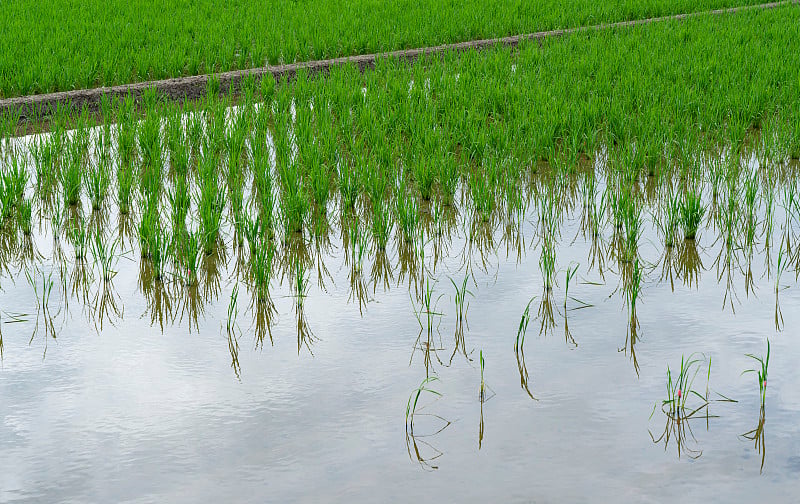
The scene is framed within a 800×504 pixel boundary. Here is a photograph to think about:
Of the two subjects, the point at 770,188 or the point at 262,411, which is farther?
the point at 770,188

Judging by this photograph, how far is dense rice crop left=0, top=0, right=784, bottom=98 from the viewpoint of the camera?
7188mm

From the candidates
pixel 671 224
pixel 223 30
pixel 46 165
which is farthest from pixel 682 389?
pixel 223 30

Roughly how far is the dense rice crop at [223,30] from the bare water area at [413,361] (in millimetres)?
3284

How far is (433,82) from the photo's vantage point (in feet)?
21.7

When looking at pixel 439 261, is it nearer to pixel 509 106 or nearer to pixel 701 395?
pixel 701 395

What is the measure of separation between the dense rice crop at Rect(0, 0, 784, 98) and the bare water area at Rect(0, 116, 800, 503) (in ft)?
10.8

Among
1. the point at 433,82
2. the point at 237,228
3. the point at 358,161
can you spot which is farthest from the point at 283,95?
the point at 237,228

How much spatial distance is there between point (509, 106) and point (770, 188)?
1.83m

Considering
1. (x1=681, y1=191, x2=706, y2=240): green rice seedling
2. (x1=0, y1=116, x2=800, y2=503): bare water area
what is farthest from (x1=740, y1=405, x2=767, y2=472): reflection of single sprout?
(x1=681, y1=191, x2=706, y2=240): green rice seedling

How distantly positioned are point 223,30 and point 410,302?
6.15 m

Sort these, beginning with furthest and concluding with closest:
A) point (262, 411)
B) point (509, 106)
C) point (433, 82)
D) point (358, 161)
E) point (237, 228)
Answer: point (433, 82), point (509, 106), point (358, 161), point (237, 228), point (262, 411)

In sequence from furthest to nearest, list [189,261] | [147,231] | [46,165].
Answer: [46,165]
[147,231]
[189,261]

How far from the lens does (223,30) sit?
8719 millimetres

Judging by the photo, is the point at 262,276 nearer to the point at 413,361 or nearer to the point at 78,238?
the point at 413,361
